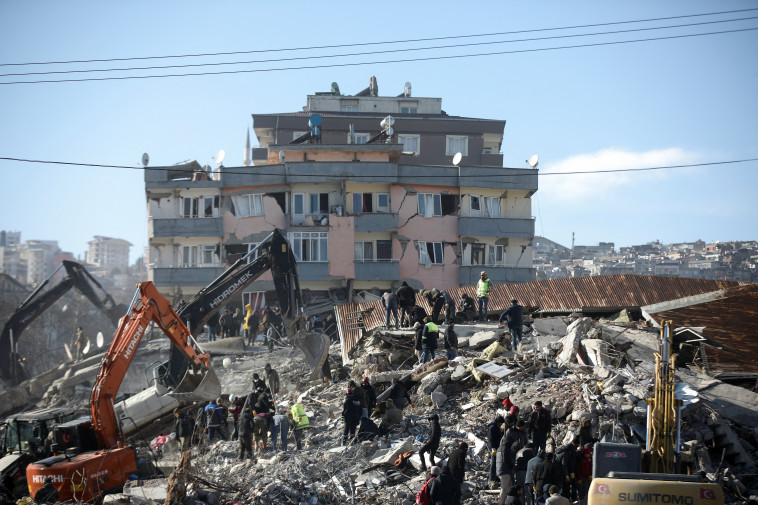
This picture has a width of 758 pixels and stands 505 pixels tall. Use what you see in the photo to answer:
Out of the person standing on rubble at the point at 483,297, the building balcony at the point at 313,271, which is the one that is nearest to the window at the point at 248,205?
the building balcony at the point at 313,271

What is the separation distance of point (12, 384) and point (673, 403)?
2770cm

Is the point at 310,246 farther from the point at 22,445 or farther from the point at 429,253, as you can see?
the point at 22,445

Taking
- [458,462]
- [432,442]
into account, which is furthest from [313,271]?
[458,462]

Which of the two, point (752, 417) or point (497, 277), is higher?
point (497, 277)

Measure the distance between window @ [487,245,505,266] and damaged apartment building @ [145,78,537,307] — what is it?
6 cm

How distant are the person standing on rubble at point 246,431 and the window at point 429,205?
25.0m

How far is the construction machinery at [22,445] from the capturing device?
45.6 feet

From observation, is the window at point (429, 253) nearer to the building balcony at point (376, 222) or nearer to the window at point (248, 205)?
the building balcony at point (376, 222)

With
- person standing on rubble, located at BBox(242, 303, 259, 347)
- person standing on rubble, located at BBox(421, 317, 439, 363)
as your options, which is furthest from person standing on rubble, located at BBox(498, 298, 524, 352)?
person standing on rubble, located at BBox(242, 303, 259, 347)

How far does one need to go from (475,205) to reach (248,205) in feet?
40.2

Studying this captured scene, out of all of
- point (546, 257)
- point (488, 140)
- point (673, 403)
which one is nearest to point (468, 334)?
point (673, 403)

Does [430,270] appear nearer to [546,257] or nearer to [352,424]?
[352,424]

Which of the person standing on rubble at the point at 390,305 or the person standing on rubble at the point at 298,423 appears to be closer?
the person standing on rubble at the point at 298,423

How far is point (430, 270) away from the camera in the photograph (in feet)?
128
